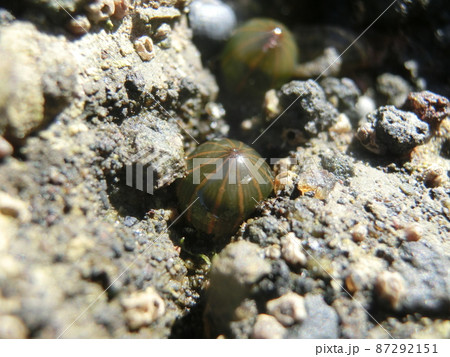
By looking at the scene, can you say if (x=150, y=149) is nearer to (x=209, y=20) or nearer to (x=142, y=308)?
(x=142, y=308)

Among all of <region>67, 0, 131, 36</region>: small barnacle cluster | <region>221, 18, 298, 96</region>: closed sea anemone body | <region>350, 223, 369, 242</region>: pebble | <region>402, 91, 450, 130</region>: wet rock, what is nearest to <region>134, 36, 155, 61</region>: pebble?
<region>67, 0, 131, 36</region>: small barnacle cluster

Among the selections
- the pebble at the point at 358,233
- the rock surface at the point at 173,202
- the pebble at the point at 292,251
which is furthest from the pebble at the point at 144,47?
the pebble at the point at 358,233

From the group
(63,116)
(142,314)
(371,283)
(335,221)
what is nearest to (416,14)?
(335,221)

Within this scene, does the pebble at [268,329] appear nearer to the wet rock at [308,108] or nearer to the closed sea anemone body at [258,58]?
the wet rock at [308,108]

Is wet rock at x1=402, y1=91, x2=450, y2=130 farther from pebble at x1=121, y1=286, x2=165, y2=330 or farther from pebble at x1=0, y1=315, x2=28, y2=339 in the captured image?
pebble at x1=0, y1=315, x2=28, y2=339

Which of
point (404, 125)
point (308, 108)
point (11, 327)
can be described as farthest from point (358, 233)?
point (11, 327)

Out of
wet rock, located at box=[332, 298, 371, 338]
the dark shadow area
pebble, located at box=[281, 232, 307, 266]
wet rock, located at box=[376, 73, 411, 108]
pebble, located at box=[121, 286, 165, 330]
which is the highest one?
wet rock, located at box=[376, 73, 411, 108]
